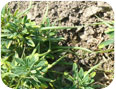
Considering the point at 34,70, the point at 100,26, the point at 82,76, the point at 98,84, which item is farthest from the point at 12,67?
the point at 100,26

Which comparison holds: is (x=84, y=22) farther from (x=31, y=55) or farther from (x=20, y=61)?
(x=20, y=61)

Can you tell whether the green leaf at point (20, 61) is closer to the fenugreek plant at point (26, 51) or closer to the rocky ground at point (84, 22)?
the fenugreek plant at point (26, 51)

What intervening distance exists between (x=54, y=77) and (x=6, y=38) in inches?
17.3

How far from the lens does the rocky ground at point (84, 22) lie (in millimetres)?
1824

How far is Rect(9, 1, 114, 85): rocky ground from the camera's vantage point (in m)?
1.82

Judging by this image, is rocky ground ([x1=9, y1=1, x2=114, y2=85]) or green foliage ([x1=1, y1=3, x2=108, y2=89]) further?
rocky ground ([x1=9, y1=1, x2=114, y2=85])

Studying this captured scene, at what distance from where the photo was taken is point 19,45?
1725 mm

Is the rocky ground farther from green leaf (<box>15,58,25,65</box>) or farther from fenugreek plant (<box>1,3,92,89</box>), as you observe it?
green leaf (<box>15,58,25,65</box>)

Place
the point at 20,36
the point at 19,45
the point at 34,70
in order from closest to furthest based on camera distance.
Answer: the point at 34,70, the point at 20,36, the point at 19,45

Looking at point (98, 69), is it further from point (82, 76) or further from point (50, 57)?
point (50, 57)

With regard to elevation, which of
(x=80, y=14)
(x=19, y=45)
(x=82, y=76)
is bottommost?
(x=82, y=76)

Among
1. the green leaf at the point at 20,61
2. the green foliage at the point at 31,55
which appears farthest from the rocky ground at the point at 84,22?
the green leaf at the point at 20,61

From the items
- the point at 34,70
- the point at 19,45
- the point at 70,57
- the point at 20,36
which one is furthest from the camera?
the point at 70,57

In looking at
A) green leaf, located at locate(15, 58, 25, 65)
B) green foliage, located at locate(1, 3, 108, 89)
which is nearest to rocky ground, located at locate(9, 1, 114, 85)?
green foliage, located at locate(1, 3, 108, 89)
